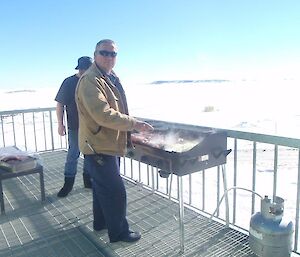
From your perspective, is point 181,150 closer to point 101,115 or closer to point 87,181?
point 101,115

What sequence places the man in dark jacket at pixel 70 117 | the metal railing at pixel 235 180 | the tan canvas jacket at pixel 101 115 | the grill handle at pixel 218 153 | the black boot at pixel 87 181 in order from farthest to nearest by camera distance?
1. the black boot at pixel 87 181
2. the man in dark jacket at pixel 70 117
3. the metal railing at pixel 235 180
4. the grill handle at pixel 218 153
5. the tan canvas jacket at pixel 101 115

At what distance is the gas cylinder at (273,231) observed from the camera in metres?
2.27

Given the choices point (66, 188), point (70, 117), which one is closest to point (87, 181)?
point (66, 188)

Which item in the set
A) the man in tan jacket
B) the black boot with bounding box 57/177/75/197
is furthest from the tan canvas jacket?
the black boot with bounding box 57/177/75/197

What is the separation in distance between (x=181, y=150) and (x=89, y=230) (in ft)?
4.17

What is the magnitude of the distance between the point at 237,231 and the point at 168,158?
108 centimetres

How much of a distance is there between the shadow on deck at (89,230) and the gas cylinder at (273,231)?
0.26m

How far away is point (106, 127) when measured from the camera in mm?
2314

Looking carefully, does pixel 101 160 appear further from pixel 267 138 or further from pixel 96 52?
pixel 267 138

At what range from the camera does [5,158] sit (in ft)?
11.7

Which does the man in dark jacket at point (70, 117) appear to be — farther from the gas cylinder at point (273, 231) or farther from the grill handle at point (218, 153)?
the gas cylinder at point (273, 231)

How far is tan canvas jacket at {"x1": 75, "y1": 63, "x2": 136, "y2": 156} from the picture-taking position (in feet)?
7.18

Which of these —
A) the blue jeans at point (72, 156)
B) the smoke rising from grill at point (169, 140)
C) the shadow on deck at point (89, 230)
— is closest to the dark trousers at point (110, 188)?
the shadow on deck at point (89, 230)

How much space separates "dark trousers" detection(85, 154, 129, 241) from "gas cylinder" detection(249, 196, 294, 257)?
1.04 meters
